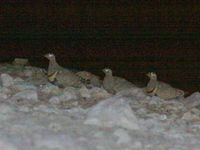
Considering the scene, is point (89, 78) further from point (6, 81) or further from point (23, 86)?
point (6, 81)

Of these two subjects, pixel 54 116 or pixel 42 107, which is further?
pixel 42 107

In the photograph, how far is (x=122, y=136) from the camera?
3.20 meters

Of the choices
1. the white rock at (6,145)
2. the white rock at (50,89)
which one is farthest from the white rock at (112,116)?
the white rock at (50,89)

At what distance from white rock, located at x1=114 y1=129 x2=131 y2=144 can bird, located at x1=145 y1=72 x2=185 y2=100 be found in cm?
163

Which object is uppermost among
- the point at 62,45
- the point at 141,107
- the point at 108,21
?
the point at 108,21

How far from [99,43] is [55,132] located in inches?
85.6

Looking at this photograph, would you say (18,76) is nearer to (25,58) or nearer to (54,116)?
(25,58)

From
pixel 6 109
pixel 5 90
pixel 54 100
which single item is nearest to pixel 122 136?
pixel 6 109

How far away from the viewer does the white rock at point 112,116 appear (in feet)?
11.5

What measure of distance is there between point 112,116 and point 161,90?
144cm

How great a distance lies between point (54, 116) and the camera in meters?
3.70

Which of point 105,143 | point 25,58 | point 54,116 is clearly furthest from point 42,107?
point 25,58

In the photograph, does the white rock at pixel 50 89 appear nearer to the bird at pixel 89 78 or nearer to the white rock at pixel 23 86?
the white rock at pixel 23 86

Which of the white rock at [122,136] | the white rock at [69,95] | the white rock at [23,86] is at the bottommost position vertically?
the white rock at [69,95]
